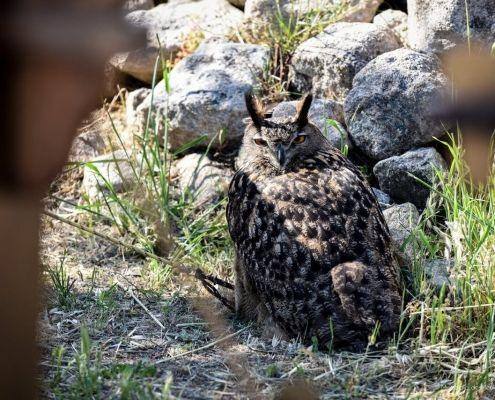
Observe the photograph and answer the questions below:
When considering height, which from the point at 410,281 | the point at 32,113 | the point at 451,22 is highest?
the point at 32,113

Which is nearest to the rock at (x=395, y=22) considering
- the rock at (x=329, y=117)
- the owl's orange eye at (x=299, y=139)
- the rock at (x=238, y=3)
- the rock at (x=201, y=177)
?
the rock at (x=329, y=117)

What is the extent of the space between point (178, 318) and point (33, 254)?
2.73m

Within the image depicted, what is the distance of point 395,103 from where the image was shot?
536 centimetres

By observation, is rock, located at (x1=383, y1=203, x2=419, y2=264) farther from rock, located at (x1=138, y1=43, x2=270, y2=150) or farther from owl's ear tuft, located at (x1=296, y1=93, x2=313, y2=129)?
rock, located at (x1=138, y1=43, x2=270, y2=150)

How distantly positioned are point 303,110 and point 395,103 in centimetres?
118

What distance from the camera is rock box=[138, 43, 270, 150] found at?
5.87 meters

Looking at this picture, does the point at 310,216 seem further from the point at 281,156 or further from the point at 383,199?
the point at 383,199

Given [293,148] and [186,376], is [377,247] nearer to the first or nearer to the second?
[293,148]

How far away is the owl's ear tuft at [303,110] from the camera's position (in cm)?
439

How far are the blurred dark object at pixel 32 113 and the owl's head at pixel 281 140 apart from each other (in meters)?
2.73

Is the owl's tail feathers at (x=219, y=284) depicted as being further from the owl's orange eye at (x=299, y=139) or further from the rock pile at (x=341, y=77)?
the rock pile at (x=341, y=77)

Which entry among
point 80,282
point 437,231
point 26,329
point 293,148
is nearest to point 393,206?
point 437,231

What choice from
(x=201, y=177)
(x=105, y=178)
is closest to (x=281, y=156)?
(x=201, y=177)

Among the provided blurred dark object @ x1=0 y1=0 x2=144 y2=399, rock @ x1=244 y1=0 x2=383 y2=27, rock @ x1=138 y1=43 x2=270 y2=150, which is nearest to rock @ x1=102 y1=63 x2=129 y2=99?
rock @ x1=138 y1=43 x2=270 y2=150
